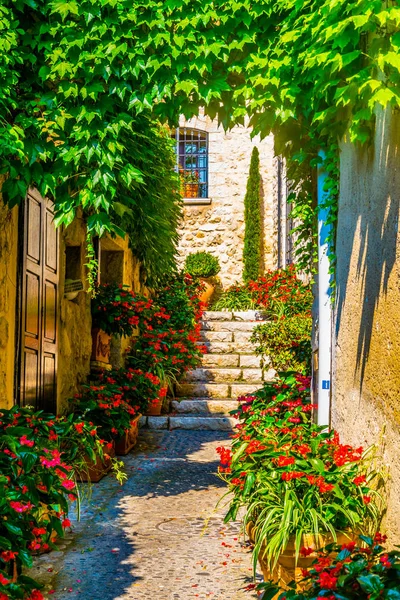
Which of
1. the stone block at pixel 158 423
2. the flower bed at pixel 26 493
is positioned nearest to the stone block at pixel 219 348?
the stone block at pixel 158 423

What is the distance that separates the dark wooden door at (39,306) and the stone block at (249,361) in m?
4.61

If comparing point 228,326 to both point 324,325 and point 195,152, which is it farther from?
point 324,325

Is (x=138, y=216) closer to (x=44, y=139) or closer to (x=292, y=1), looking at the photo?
(x=44, y=139)

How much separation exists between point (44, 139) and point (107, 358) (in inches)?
161

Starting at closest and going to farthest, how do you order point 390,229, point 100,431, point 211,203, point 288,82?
1. point 390,229
2. point 288,82
3. point 100,431
4. point 211,203

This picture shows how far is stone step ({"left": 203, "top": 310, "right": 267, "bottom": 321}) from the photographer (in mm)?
11766

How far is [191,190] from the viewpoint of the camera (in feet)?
49.9

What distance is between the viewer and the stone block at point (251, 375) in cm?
968

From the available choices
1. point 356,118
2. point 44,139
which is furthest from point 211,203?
point 356,118

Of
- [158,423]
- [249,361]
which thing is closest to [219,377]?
[249,361]

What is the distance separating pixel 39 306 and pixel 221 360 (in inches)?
201

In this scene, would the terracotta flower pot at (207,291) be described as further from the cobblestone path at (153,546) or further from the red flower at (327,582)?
the red flower at (327,582)

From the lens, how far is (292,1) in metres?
3.62

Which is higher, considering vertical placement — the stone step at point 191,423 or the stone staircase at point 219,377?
the stone staircase at point 219,377
